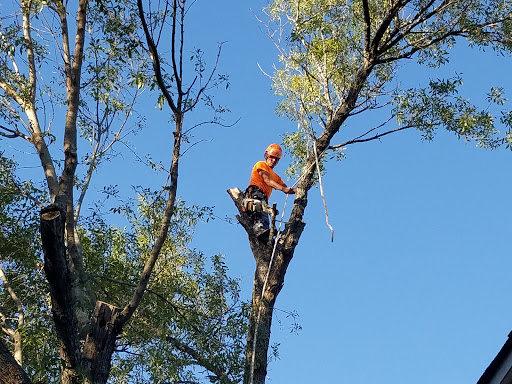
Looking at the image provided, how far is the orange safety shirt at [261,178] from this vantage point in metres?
12.4

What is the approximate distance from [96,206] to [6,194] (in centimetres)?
186

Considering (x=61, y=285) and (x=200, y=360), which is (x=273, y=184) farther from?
(x=61, y=285)

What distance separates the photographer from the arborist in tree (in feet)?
38.6

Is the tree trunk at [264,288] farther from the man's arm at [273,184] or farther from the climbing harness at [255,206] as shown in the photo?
the man's arm at [273,184]

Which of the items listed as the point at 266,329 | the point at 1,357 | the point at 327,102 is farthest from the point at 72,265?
the point at 327,102

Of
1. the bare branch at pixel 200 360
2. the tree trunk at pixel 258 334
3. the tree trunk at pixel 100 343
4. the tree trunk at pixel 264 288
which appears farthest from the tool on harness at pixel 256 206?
the tree trunk at pixel 100 343

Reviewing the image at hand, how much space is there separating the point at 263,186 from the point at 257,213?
0.65 m

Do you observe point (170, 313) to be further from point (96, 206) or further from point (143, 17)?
point (143, 17)

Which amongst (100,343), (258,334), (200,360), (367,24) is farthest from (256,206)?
(100,343)

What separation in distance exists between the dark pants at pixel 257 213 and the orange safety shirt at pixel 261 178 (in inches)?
3.0

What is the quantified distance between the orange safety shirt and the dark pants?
0.25 feet

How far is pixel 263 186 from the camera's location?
12.4m

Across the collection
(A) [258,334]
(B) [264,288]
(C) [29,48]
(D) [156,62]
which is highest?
(C) [29,48]

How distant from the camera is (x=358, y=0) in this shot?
602 inches
